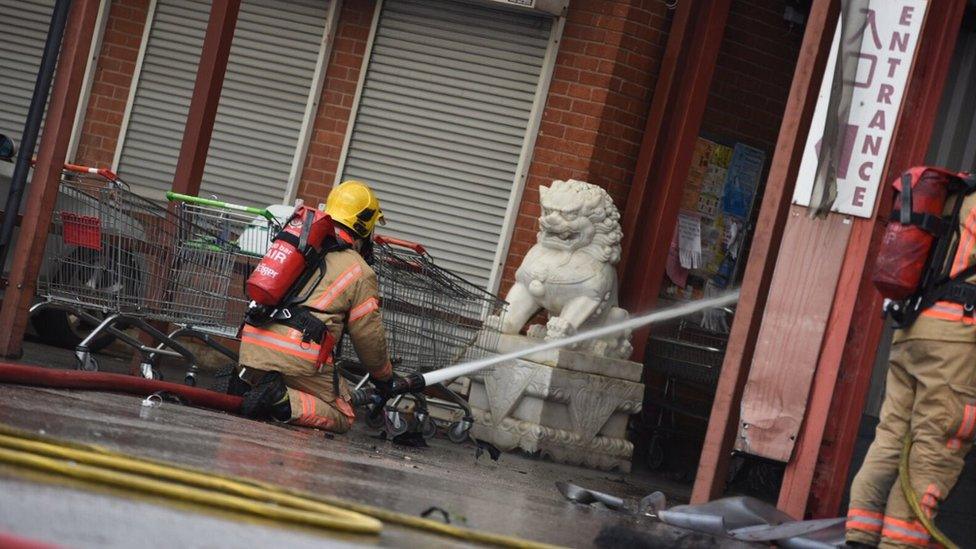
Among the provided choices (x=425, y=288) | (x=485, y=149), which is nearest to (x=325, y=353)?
(x=425, y=288)

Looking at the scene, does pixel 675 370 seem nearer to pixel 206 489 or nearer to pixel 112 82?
pixel 112 82

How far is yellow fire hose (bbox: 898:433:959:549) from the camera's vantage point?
673 cm

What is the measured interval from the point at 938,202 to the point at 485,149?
6688mm

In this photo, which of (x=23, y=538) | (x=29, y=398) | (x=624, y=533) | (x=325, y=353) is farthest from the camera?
(x=325, y=353)

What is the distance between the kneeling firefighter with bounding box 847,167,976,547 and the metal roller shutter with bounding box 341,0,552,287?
640 cm

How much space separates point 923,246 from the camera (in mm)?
7078

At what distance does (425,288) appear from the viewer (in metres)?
10.7

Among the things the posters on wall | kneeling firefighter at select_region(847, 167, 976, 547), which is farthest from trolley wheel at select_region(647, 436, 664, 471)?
kneeling firefighter at select_region(847, 167, 976, 547)

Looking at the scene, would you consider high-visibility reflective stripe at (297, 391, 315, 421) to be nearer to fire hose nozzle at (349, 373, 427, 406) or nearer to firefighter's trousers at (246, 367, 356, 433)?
firefighter's trousers at (246, 367, 356, 433)

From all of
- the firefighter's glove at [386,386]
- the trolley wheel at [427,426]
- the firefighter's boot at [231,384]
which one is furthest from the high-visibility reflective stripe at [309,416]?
the trolley wheel at [427,426]

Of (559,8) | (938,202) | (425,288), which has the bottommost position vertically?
(425,288)

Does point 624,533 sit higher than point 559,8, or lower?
lower

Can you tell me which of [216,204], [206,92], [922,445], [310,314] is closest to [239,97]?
[206,92]

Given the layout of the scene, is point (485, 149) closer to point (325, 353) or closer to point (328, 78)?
point (328, 78)
